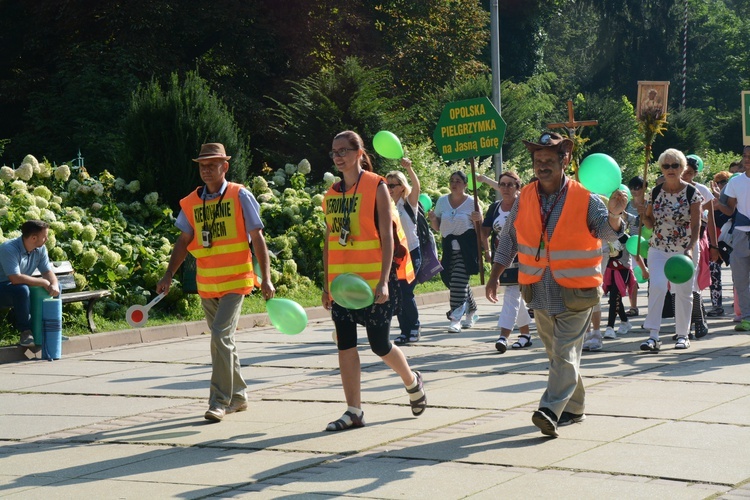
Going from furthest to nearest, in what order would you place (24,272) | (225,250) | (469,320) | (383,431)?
1. (469,320)
2. (24,272)
3. (225,250)
4. (383,431)

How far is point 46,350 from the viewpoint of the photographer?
39.0ft

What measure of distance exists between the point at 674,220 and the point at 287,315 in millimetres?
4666

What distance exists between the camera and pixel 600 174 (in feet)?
28.7

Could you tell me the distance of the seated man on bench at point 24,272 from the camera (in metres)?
11.9

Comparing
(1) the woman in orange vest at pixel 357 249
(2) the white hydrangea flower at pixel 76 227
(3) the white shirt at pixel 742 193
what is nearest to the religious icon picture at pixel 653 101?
(3) the white shirt at pixel 742 193

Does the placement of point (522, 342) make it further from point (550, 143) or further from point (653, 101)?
point (550, 143)

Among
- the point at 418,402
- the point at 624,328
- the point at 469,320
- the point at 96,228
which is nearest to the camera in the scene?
the point at 418,402

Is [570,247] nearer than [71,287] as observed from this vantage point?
Yes

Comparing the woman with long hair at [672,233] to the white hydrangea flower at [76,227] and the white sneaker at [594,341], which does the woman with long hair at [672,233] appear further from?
the white hydrangea flower at [76,227]

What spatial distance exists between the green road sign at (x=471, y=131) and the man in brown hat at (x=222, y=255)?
792 cm

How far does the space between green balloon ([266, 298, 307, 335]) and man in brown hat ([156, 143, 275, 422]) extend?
0.31 feet

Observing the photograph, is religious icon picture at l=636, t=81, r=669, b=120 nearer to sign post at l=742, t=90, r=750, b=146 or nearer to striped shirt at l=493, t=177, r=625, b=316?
striped shirt at l=493, t=177, r=625, b=316

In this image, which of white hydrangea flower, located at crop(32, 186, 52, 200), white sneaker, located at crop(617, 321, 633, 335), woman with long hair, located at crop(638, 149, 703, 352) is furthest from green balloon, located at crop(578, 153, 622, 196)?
white hydrangea flower, located at crop(32, 186, 52, 200)

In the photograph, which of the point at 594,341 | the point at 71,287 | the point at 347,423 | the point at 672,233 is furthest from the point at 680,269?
the point at 71,287
